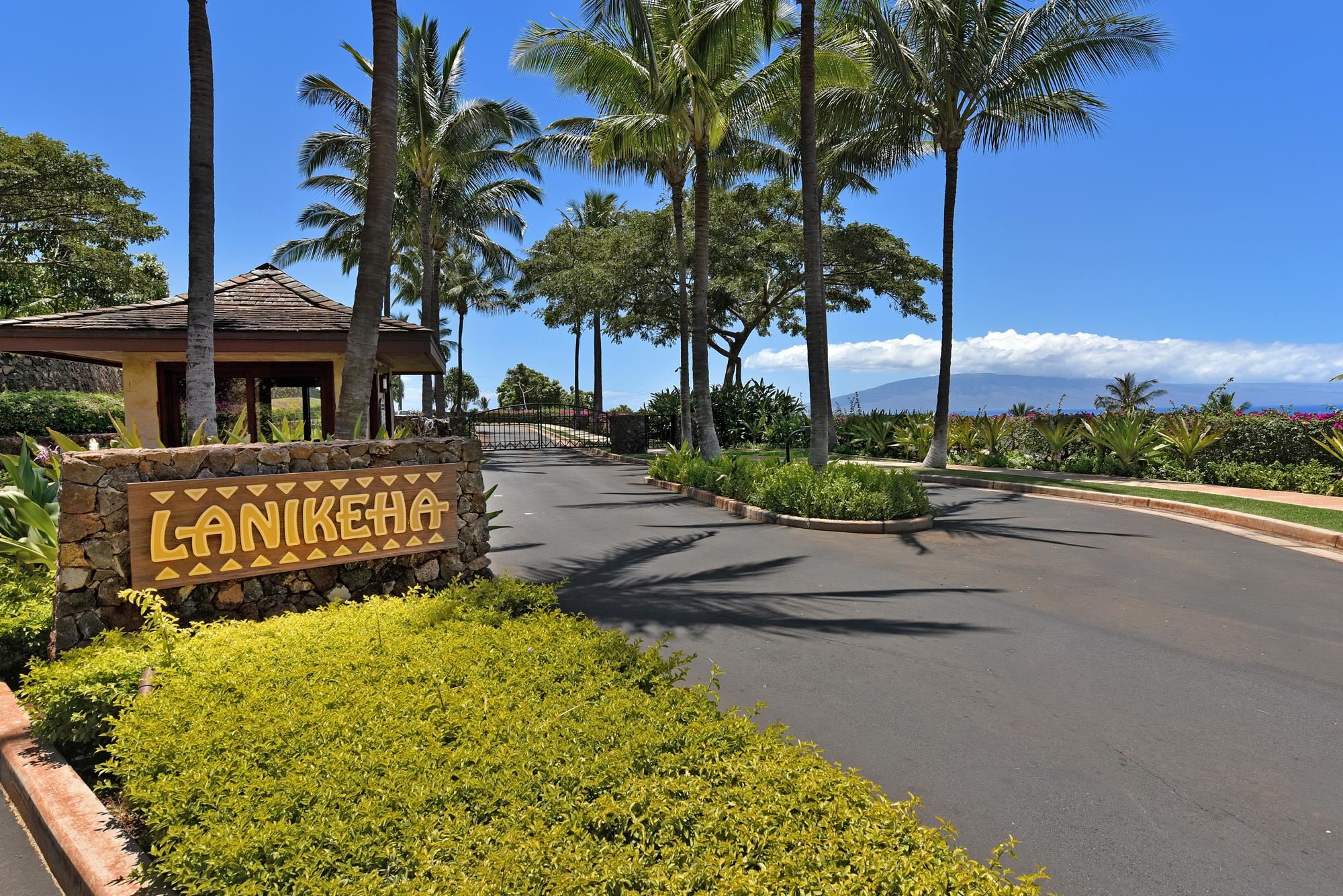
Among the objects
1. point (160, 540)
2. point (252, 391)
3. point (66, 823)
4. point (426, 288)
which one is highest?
point (426, 288)

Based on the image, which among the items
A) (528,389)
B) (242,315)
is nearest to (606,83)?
(242,315)

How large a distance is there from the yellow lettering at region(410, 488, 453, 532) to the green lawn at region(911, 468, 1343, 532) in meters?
10.6

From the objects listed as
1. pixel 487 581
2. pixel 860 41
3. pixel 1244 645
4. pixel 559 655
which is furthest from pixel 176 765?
pixel 860 41

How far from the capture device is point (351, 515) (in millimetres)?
5859

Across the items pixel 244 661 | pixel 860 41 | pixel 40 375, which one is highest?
pixel 860 41

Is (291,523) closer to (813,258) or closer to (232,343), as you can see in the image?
(232,343)

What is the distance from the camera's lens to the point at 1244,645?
531 centimetres

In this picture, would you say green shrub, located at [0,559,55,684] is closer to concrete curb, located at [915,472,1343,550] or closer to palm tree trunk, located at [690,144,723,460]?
palm tree trunk, located at [690,144,723,460]

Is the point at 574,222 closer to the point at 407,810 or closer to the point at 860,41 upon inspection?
the point at 860,41

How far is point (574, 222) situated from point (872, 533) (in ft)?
147

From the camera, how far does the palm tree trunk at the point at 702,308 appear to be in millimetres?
16219

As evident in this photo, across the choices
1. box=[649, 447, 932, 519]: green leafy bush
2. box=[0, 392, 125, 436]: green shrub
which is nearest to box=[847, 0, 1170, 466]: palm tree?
box=[649, 447, 932, 519]: green leafy bush

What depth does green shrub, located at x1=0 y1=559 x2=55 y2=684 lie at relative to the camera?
500cm

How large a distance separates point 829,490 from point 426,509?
6340 millimetres
